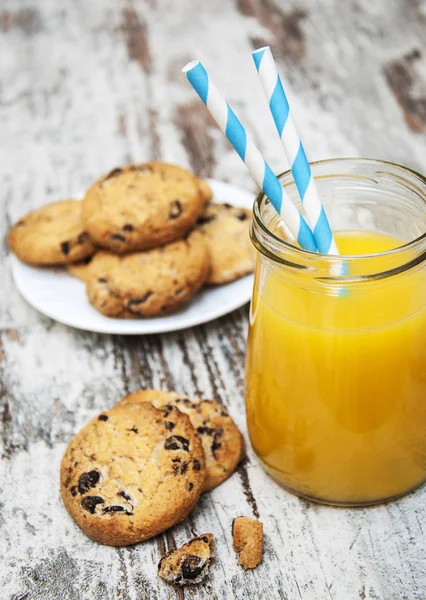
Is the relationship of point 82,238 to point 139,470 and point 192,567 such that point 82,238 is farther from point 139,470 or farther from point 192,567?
point 192,567

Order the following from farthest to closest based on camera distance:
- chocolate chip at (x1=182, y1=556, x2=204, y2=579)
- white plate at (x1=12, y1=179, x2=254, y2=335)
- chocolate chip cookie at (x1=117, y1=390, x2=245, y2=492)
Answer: white plate at (x1=12, y1=179, x2=254, y2=335), chocolate chip cookie at (x1=117, y1=390, x2=245, y2=492), chocolate chip at (x1=182, y1=556, x2=204, y2=579)

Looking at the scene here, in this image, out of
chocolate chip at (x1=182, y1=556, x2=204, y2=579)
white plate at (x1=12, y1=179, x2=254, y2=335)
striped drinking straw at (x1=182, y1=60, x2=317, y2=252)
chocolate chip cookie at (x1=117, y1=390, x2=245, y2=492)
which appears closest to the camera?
striped drinking straw at (x1=182, y1=60, x2=317, y2=252)

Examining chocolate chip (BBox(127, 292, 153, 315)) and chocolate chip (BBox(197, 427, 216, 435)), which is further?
chocolate chip (BBox(127, 292, 153, 315))

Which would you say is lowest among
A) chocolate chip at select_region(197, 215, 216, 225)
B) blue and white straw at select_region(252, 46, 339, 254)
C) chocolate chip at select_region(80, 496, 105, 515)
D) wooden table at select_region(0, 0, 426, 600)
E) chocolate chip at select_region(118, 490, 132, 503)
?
wooden table at select_region(0, 0, 426, 600)

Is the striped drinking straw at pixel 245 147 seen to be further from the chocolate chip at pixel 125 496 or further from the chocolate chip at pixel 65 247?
the chocolate chip at pixel 65 247

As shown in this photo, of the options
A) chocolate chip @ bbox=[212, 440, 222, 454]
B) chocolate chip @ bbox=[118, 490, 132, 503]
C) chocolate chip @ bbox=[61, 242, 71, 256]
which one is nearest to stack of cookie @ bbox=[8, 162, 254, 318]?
chocolate chip @ bbox=[61, 242, 71, 256]

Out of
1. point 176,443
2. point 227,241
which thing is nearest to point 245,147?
point 176,443

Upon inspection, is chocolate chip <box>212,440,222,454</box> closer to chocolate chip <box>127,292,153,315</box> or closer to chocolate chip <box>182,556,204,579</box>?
chocolate chip <box>182,556,204,579</box>
